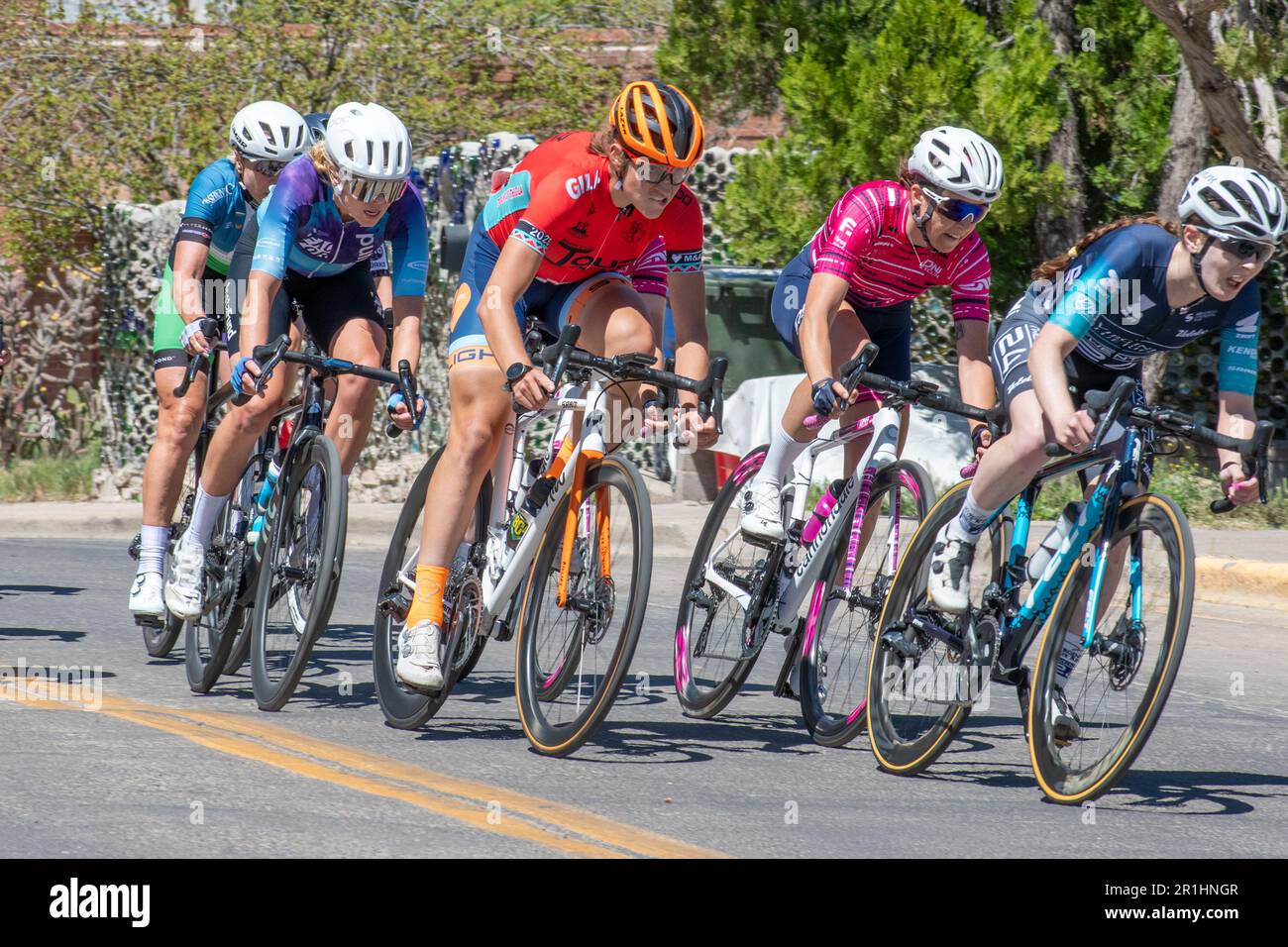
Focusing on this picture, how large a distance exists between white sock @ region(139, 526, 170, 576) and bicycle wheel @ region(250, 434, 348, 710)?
0.95 metres

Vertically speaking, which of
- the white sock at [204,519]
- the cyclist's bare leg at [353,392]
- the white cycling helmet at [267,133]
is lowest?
the white sock at [204,519]

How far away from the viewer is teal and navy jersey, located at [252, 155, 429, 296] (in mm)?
6234

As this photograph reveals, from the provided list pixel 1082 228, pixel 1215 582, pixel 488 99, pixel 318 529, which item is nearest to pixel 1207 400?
pixel 1082 228

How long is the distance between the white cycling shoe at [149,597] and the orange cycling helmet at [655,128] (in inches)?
113

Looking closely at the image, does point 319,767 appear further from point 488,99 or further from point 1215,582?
point 488,99

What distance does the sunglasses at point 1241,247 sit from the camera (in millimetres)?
4867

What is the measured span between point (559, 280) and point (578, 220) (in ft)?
1.24

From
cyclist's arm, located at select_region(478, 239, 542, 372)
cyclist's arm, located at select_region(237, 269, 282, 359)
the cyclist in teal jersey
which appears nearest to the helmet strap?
cyclist's arm, located at select_region(478, 239, 542, 372)

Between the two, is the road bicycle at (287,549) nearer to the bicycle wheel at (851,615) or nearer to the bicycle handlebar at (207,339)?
the bicycle handlebar at (207,339)

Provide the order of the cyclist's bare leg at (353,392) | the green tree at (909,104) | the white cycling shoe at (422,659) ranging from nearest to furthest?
the white cycling shoe at (422,659), the cyclist's bare leg at (353,392), the green tree at (909,104)

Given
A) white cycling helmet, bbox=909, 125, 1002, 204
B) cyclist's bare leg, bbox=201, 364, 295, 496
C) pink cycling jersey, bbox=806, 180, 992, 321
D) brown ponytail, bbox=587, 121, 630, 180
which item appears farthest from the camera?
cyclist's bare leg, bbox=201, 364, 295, 496

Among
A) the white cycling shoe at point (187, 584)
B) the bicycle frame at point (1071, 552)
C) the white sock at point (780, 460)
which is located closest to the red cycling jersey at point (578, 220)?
the white sock at point (780, 460)

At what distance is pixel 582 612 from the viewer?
5.44 metres

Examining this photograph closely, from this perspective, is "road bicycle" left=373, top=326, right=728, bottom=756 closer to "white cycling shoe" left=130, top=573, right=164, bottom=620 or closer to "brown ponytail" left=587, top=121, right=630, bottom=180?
"brown ponytail" left=587, top=121, right=630, bottom=180
